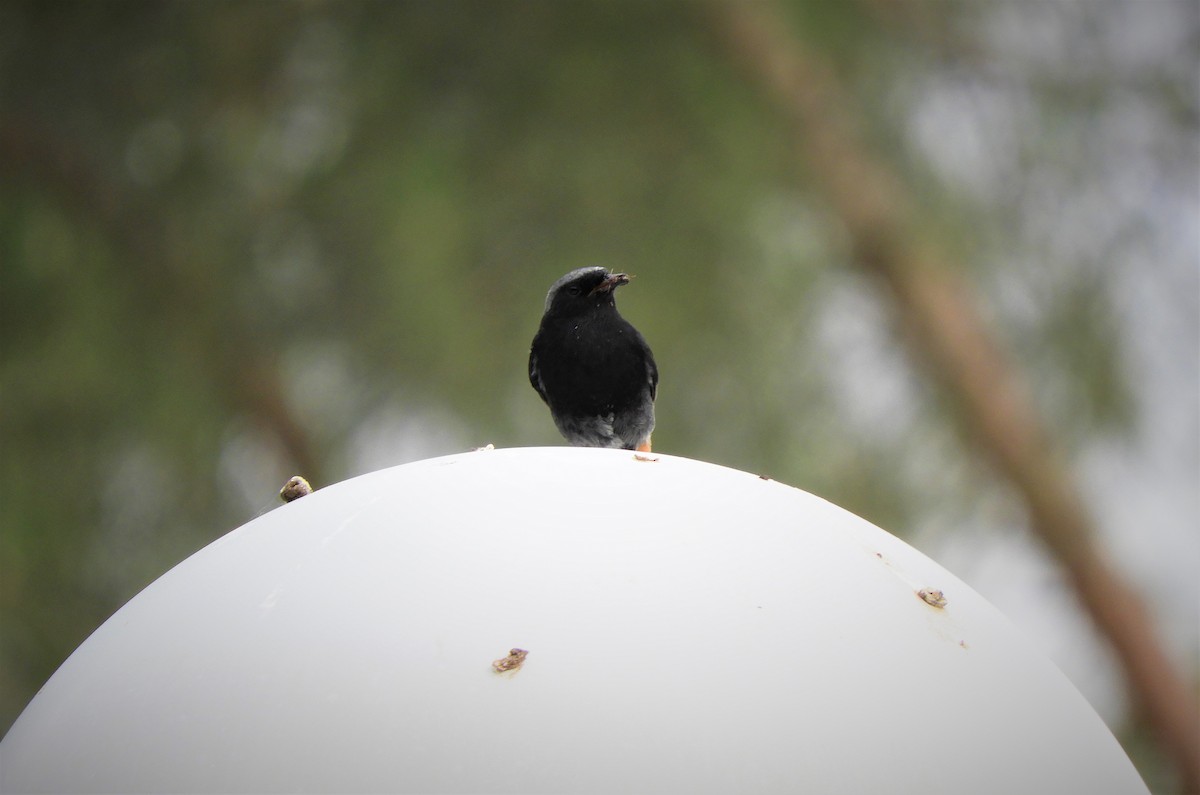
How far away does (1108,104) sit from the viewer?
4062 mm

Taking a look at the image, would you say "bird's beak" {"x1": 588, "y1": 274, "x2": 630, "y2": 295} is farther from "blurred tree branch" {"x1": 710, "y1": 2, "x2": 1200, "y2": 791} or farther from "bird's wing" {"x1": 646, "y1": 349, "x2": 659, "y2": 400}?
"blurred tree branch" {"x1": 710, "y1": 2, "x2": 1200, "y2": 791}

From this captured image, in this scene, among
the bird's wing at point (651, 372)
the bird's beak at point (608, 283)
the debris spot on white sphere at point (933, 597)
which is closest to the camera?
the debris spot on white sphere at point (933, 597)

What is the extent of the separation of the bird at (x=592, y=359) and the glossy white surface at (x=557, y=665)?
1006 mm

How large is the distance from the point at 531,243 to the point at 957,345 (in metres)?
1.48

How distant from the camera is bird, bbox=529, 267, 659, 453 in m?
2.04

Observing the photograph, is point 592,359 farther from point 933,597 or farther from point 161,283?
point 161,283

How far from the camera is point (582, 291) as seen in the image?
6.81 feet

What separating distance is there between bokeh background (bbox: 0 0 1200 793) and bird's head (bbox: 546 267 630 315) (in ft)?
6.13

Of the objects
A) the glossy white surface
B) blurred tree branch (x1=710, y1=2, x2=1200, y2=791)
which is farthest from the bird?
blurred tree branch (x1=710, y1=2, x2=1200, y2=791)

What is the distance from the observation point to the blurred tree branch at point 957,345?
3658 millimetres

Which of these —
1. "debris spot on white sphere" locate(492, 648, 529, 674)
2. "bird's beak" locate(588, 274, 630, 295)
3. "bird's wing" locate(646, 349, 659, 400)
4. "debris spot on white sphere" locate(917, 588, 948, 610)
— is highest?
"bird's beak" locate(588, 274, 630, 295)

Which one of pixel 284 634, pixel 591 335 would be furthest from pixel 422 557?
pixel 591 335

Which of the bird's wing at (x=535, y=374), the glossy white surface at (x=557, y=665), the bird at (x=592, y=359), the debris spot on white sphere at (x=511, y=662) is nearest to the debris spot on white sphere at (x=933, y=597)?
the glossy white surface at (x=557, y=665)

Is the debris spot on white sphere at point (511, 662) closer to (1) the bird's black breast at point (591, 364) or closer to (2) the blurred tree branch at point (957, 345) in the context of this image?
(1) the bird's black breast at point (591, 364)
